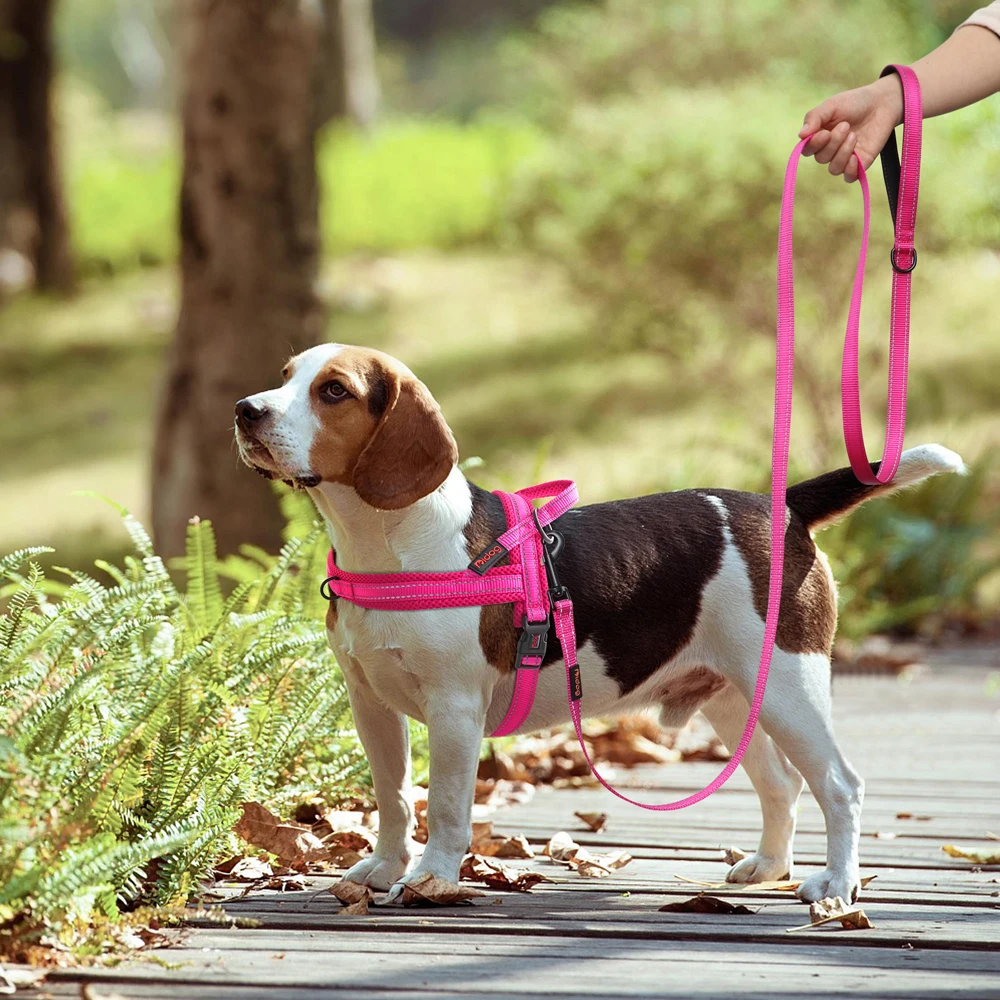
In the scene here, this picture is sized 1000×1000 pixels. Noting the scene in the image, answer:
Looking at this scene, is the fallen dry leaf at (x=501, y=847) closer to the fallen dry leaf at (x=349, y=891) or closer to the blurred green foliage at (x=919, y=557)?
the fallen dry leaf at (x=349, y=891)

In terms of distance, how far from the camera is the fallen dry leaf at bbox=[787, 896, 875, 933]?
3090 millimetres

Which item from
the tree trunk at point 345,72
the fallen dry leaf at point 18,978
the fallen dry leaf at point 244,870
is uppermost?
the tree trunk at point 345,72

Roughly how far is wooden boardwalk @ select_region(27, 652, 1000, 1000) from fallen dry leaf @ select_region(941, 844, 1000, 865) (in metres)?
0.03

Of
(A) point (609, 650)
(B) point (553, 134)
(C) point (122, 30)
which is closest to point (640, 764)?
(A) point (609, 650)

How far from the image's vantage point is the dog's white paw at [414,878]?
329 cm

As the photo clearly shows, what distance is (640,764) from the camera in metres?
5.32

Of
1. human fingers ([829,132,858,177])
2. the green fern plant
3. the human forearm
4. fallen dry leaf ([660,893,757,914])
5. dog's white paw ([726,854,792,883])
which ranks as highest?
the human forearm

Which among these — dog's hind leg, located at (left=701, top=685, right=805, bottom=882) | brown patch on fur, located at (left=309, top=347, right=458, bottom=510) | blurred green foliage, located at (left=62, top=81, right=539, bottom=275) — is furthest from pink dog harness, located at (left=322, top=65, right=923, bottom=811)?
blurred green foliage, located at (left=62, top=81, right=539, bottom=275)

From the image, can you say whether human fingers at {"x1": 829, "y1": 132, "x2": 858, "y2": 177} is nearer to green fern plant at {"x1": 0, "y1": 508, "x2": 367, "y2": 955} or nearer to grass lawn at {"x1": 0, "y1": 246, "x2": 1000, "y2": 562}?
green fern plant at {"x1": 0, "y1": 508, "x2": 367, "y2": 955}

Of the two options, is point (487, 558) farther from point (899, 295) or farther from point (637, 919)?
point (899, 295)

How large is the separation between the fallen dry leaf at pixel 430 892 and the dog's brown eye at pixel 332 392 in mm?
1117

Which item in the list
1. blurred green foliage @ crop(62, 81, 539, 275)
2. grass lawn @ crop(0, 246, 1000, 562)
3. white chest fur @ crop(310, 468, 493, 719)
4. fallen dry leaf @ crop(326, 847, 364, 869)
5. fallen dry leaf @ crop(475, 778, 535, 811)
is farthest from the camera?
blurred green foliage @ crop(62, 81, 539, 275)

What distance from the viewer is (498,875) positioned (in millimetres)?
3525

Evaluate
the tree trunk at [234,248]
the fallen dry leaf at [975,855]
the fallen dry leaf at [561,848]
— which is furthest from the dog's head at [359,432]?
the tree trunk at [234,248]
